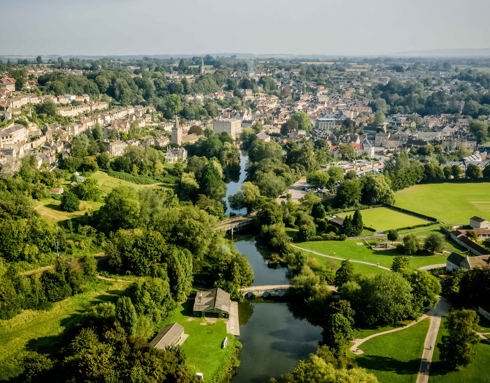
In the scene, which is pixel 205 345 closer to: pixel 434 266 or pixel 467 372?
pixel 467 372

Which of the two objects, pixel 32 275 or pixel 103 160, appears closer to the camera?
pixel 32 275

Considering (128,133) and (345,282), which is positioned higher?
(128,133)

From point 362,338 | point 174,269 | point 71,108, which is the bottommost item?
point 362,338

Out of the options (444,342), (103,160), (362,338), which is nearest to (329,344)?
(362,338)

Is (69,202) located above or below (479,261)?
above

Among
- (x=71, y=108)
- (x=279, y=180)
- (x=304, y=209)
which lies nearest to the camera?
(x=304, y=209)

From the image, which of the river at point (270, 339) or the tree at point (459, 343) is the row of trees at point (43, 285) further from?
the tree at point (459, 343)

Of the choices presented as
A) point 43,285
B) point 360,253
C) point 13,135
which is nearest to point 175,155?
point 13,135

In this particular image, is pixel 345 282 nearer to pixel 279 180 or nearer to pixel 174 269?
pixel 174 269
